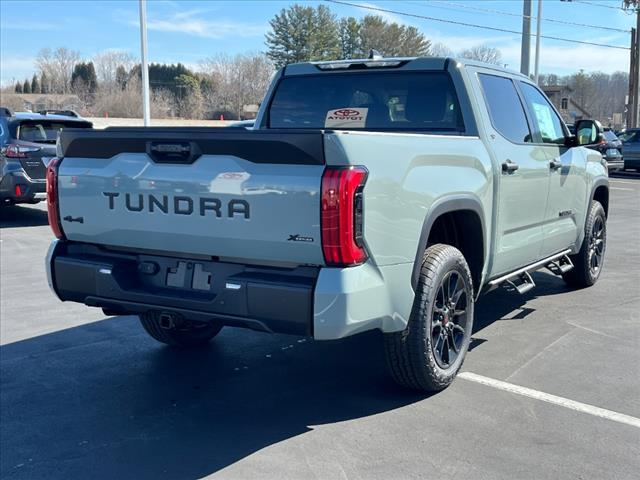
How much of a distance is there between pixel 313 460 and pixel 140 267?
1.48m

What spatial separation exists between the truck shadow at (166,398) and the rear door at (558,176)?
1.04 metres

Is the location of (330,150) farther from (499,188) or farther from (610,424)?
(610,424)

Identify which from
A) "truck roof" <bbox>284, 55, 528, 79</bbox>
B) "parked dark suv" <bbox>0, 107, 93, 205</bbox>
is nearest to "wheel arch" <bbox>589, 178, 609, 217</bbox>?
"truck roof" <bbox>284, 55, 528, 79</bbox>

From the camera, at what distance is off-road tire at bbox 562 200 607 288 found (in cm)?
688

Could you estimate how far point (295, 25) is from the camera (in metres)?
71.1

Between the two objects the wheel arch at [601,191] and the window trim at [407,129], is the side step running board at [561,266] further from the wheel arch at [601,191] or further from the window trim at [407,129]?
the window trim at [407,129]

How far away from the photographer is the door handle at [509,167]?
4.86 meters

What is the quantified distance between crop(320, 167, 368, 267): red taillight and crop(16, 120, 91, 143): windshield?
9.90 metres

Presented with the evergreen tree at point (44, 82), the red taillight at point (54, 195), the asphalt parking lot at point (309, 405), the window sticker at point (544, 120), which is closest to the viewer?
the asphalt parking lot at point (309, 405)

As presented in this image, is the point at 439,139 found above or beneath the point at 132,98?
beneath

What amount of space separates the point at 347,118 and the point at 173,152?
6.51 ft

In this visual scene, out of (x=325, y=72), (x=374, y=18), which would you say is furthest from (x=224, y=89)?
(x=325, y=72)

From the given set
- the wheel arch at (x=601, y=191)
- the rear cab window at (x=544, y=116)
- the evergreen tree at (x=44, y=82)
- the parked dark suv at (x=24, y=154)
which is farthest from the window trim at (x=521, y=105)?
the evergreen tree at (x=44, y=82)

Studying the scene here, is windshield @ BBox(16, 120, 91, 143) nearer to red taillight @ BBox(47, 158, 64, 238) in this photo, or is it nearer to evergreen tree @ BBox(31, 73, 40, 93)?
red taillight @ BBox(47, 158, 64, 238)
